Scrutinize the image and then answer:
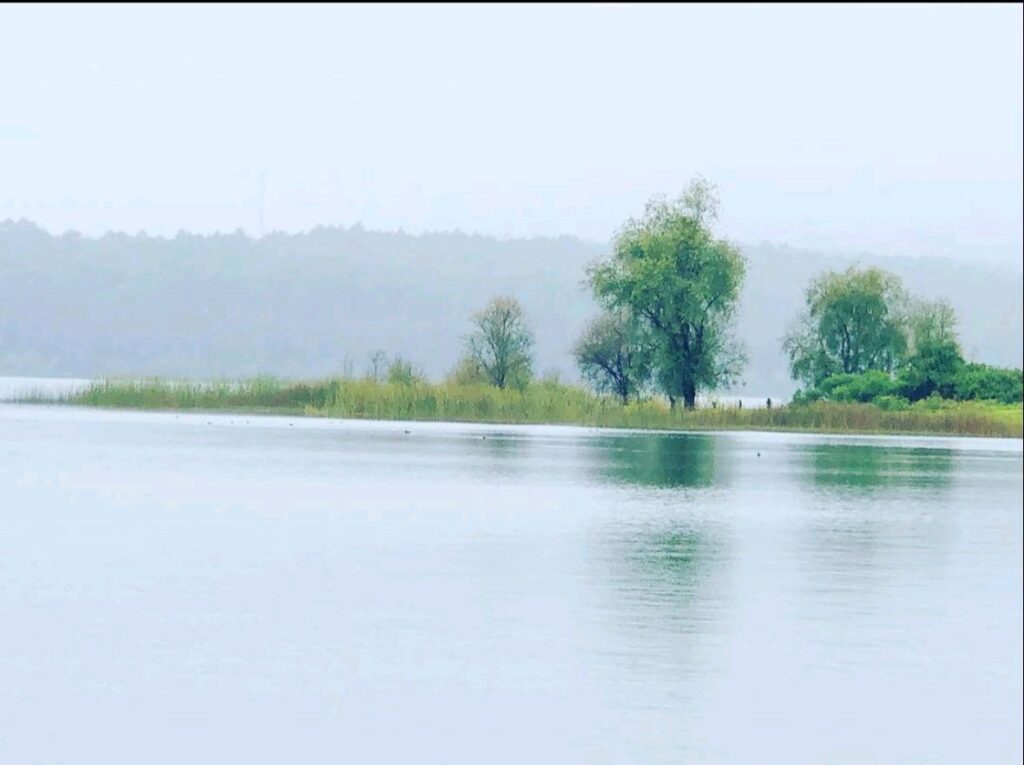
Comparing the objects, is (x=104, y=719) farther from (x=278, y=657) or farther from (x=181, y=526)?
(x=181, y=526)

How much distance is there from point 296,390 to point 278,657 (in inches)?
1881

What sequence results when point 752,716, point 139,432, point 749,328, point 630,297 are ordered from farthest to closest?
1. point 749,328
2. point 630,297
3. point 139,432
4. point 752,716

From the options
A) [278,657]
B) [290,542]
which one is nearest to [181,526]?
[290,542]

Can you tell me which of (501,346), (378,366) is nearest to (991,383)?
(378,366)

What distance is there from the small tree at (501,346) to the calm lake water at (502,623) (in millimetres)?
30480

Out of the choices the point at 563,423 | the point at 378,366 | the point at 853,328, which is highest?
the point at 853,328

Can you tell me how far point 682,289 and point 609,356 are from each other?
15.0 feet

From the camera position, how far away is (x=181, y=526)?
22453 mm

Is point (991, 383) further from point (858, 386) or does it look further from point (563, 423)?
point (563, 423)

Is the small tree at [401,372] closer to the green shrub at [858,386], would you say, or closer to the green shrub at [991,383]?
the green shrub at [858,386]

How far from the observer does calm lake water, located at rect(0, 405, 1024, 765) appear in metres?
11.0

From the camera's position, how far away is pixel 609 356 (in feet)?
202

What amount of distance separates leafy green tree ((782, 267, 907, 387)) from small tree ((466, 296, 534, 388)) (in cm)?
899

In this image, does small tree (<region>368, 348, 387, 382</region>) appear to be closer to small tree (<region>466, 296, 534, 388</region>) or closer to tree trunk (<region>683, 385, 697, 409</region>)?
small tree (<region>466, 296, 534, 388</region>)
